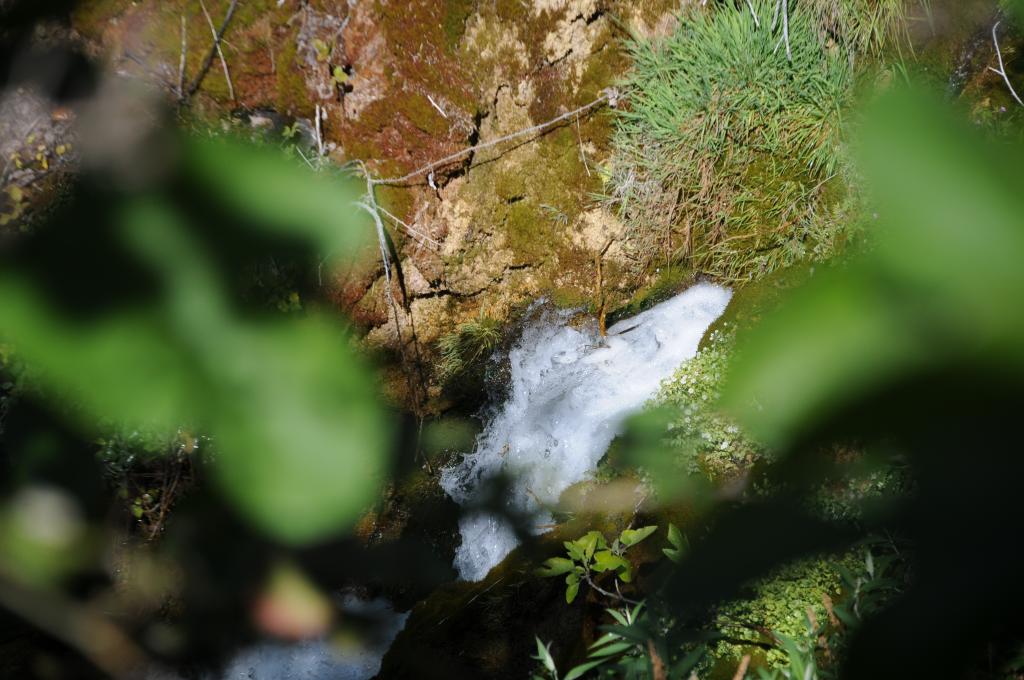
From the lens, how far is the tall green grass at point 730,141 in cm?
248

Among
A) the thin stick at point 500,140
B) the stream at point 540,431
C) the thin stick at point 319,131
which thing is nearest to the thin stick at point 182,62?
the thin stick at point 319,131

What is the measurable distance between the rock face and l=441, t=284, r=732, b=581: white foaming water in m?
0.24

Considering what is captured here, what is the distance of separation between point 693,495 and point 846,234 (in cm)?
119

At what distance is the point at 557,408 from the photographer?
3270mm

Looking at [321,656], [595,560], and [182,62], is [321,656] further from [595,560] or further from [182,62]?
[182,62]

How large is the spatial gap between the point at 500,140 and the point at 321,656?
2762 millimetres

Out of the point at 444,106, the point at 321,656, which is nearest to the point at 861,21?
the point at 444,106

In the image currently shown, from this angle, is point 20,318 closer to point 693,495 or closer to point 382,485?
point 382,485

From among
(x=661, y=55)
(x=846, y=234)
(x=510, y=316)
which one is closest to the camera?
(x=846, y=234)

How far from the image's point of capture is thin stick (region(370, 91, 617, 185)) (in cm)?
276

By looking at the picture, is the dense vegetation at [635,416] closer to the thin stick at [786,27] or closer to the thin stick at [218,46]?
the thin stick at [786,27]

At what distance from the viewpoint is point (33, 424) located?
2.52 m

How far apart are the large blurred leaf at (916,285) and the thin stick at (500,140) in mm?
2630

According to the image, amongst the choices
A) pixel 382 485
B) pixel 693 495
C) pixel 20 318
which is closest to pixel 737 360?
pixel 20 318
